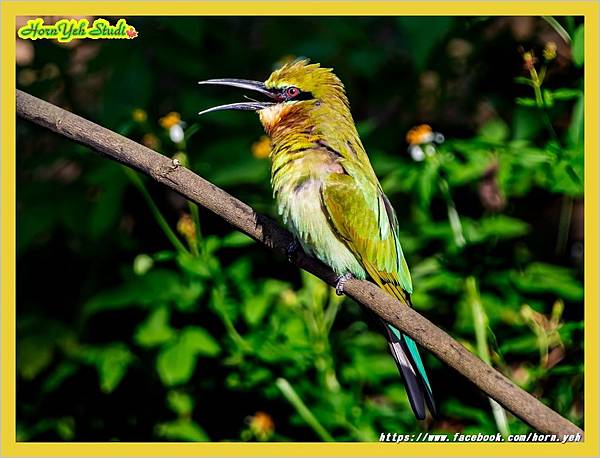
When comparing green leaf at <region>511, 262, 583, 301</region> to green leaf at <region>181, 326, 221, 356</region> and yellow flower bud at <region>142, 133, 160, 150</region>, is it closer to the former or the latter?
green leaf at <region>181, 326, 221, 356</region>

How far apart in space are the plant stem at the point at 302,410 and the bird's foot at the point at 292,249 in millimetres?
554

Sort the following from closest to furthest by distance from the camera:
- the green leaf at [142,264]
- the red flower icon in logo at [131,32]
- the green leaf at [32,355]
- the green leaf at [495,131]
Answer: the red flower icon in logo at [131,32]
the green leaf at [142,264]
the green leaf at [32,355]
the green leaf at [495,131]

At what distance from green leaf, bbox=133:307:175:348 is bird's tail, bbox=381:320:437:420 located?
784mm

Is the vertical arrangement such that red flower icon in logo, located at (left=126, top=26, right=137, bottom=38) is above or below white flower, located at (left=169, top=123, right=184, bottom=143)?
above

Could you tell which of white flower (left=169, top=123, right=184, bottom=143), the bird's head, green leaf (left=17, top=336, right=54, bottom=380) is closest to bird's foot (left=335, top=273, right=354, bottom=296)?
the bird's head

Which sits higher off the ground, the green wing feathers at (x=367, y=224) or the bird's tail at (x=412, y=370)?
the green wing feathers at (x=367, y=224)

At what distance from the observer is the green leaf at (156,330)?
8.97 ft

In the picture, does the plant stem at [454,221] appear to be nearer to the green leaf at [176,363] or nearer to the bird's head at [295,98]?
the bird's head at [295,98]

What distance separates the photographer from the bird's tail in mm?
2234

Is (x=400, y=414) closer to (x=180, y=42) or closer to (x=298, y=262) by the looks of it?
(x=298, y=262)

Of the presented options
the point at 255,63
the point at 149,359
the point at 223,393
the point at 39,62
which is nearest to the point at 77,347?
the point at 149,359

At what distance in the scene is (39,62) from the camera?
316 cm

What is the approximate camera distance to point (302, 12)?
8.14 ft

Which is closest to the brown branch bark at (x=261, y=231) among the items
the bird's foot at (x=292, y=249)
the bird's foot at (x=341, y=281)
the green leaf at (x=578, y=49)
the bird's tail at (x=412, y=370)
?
the bird's foot at (x=341, y=281)
